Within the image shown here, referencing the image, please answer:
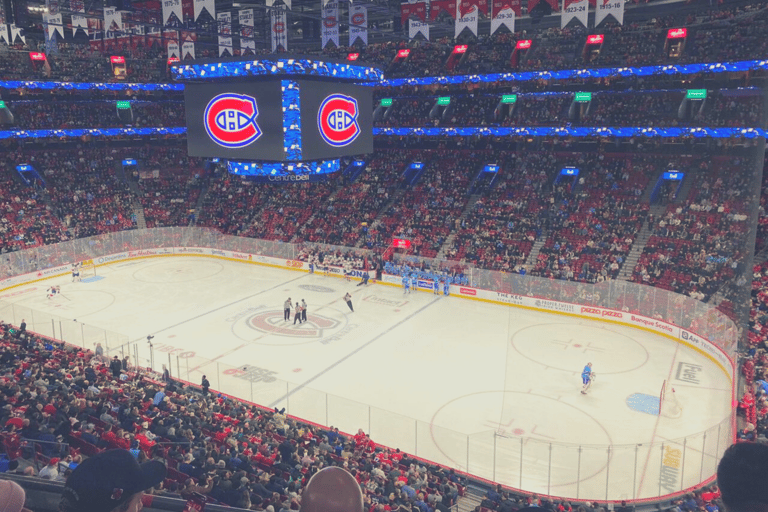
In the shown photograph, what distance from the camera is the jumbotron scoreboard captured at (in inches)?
769

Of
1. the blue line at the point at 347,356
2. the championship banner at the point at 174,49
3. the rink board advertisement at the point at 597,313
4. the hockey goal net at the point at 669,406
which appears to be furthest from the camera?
the championship banner at the point at 174,49

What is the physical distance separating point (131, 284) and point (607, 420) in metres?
23.7

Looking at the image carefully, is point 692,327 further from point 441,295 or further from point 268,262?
point 268,262

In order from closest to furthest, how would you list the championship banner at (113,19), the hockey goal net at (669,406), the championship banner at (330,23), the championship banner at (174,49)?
the hockey goal net at (669,406), the championship banner at (113,19), the championship banner at (330,23), the championship banner at (174,49)

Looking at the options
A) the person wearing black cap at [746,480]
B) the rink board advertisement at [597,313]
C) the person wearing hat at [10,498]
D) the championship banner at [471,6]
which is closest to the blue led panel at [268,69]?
the championship banner at [471,6]

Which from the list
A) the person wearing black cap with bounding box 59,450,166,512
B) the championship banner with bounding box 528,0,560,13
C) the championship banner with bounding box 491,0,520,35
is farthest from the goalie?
the person wearing black cap with bounding box 59,450,166,512

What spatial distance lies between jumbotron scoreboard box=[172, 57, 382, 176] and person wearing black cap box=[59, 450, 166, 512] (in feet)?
58.6

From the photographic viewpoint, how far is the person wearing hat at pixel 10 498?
2361 millimetres

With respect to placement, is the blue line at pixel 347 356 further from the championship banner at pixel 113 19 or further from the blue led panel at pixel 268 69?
the championship banner at pixel 113 19

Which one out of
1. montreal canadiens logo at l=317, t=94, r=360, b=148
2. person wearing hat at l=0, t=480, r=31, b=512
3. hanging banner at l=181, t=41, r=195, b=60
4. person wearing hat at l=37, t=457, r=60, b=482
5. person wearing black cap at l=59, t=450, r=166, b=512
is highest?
hanging banner at l=181, t=41, r=195, b=60

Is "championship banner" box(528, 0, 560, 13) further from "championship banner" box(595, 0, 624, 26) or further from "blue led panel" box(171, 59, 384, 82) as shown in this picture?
"blue led panel" box(171, 59, 384, 82)

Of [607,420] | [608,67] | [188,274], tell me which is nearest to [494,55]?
[608,67]

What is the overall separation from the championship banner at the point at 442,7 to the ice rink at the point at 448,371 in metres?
11.9

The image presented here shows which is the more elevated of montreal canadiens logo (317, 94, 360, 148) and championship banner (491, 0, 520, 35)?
championship banner (491, 0, 520, 35)
